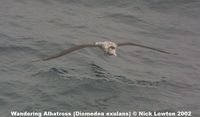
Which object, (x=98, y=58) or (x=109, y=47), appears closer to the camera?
(x=109, y=47)

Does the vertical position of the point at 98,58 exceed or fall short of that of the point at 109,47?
it falls short

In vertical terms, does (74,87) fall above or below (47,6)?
below

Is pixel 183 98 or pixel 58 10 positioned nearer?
pixel 183 98

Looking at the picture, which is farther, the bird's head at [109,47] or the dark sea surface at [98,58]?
the bird's head at [109,47]

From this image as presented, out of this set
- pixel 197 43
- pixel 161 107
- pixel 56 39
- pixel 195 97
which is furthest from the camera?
pixel 197 43

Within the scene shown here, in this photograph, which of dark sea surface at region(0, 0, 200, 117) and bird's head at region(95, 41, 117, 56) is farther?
bird's head at region(95, 41, 117, 56)

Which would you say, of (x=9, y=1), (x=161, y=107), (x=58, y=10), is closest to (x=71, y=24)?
(x=58, y=10)

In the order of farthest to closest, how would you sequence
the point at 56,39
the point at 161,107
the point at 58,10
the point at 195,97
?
the point at 58,10, the point at 56,39, the point at 195,97, the point at 161,107

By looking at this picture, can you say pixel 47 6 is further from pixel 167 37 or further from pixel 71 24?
pixel 167 37
